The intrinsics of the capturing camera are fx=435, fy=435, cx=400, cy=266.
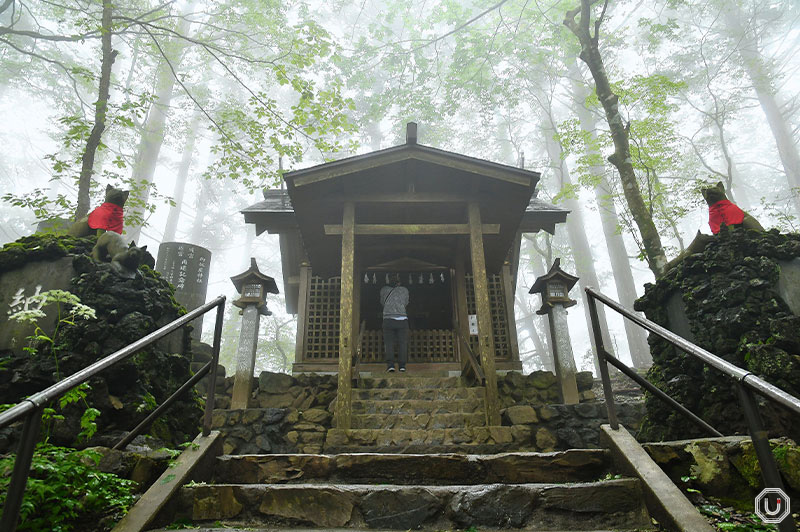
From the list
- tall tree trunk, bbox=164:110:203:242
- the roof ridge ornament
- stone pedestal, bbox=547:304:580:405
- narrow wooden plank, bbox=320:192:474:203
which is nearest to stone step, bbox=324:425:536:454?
stone pedestal, bbox=547:304:580:405

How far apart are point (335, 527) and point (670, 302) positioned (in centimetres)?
432

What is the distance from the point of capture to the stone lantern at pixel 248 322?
7.25 metres

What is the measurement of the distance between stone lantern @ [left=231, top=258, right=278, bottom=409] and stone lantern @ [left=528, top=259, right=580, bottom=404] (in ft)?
16.7

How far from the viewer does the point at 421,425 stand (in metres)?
5.98

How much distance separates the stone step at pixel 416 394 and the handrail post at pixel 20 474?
5245 millimetres

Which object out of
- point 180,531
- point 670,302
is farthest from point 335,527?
point 670,302

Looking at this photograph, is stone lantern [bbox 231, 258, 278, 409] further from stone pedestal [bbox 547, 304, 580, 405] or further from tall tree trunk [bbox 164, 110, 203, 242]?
tall tree trunk [bbox 164, 110, 203, 242]

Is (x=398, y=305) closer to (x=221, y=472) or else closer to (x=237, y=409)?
(x=237, y=409)

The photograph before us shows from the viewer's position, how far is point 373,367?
930 centimetres

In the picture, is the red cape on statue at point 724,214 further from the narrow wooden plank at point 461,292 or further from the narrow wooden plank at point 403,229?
the narrow wooden plank at point 461,292

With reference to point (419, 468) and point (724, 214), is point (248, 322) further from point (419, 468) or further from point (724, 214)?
point (724, 214)

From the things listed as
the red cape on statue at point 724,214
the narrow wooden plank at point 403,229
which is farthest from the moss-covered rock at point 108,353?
the red cape on statue at point 724,214

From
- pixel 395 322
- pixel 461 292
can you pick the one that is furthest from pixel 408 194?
pixel 461 292

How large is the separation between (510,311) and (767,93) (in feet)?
62.9
